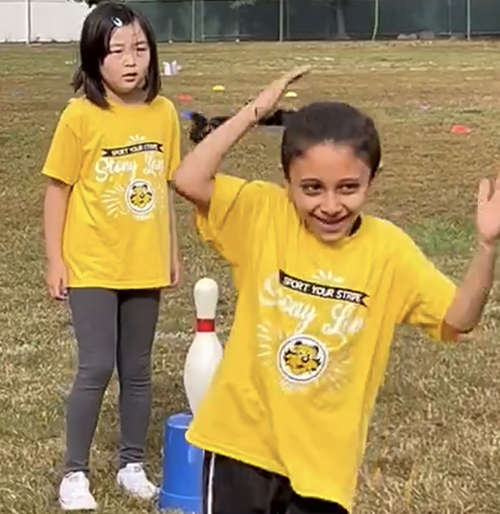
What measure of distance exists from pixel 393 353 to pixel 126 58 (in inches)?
104

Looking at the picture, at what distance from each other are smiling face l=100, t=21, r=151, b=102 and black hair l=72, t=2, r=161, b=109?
0.02 metres

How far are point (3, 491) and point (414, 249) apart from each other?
217 centimetres

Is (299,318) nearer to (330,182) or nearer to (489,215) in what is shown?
(330,182)

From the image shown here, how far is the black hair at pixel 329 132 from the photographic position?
2.99 metres

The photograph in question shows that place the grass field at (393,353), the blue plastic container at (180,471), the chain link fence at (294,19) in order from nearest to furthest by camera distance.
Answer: the blue plastic container at (180,471)
the grass field at (393,353)
the chain link fence at (294,19)

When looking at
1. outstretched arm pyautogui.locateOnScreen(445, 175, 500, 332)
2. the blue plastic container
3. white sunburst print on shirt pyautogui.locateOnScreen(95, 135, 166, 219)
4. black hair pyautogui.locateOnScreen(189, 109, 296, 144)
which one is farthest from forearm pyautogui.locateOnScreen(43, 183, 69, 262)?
outstretched arm pyautogui.locateOnScreen(445, 175, 500, 332)

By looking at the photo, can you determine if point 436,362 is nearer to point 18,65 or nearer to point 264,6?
point 18,65

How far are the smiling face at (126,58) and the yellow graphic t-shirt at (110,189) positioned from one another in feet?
0.35

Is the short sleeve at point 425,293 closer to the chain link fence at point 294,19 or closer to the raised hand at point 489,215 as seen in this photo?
the raised hand at point 489,215

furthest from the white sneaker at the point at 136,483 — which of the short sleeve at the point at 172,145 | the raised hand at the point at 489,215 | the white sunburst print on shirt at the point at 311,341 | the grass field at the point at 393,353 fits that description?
the raised hand at the point at 489,215

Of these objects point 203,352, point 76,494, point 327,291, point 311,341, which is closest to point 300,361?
point 311,341

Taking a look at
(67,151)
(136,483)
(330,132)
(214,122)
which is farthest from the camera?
(136,483)

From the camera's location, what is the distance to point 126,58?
4402mm

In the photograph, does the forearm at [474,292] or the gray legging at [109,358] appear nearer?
the forearm at [474,292]
